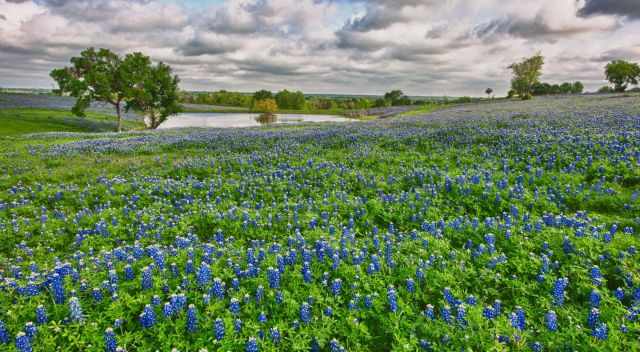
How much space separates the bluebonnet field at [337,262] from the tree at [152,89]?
3999 centimetres

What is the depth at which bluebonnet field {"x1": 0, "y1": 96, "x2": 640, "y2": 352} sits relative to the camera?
12.0 ft

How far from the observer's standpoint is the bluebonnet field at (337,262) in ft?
12.0

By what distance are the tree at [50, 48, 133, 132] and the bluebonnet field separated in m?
37.7

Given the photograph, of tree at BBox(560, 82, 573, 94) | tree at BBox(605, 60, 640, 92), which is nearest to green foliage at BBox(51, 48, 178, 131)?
tree at BBox(605, 60, 640, 92)

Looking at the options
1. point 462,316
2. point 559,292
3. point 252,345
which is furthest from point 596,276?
point 252,345

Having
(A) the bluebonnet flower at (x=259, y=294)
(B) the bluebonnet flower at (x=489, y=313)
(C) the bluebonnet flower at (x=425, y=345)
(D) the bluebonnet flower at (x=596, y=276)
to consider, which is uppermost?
(D) the bluebonnet flower at (x=596, y=276)

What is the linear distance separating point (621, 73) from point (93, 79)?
107 m

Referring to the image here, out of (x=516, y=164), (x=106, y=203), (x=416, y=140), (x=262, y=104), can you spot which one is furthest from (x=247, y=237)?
(x=262, y=104)

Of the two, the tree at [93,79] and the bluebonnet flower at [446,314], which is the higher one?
the tree at [93,79]

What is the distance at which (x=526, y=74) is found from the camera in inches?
2948

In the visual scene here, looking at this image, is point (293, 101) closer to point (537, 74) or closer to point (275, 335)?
point (537, 74)

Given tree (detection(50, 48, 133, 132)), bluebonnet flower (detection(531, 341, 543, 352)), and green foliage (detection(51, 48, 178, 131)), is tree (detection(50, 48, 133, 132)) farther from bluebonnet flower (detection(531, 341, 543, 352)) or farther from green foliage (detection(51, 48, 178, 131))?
bluebonnet flower (detection(531, 341, 543, 352))

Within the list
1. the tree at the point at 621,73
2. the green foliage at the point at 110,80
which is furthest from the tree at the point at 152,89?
the tree at the point at 621,73

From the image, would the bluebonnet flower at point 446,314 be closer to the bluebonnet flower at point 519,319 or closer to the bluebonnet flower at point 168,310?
the bluebonnet flower at point 519,319
